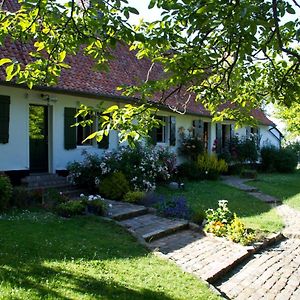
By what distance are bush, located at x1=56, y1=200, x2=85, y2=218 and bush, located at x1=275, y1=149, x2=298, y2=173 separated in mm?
17948

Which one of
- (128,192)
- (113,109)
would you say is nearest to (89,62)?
(128,192)

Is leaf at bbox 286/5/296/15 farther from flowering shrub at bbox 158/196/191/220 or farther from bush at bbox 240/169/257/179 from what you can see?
bush at bbox 240/169/257/179

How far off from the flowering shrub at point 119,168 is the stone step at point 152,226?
256 centimetres

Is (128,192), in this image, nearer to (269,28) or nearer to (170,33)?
(170,33)

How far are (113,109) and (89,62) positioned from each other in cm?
1169

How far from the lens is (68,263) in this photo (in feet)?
19.3

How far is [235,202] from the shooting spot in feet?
41.6

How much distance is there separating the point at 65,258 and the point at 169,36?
3.54 m

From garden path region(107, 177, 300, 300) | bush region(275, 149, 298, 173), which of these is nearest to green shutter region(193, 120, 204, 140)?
bush region(275, 149, 298, 173)

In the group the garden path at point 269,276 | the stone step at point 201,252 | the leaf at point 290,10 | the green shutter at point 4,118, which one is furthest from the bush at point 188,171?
the leaf at point 290,10

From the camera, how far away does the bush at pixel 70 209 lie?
29.8 ft

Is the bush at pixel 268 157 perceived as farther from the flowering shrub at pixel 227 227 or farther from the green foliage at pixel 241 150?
the flowering shrub at pixel 227 227

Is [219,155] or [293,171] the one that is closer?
[219,155]

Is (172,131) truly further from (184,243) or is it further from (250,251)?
(250,251)
